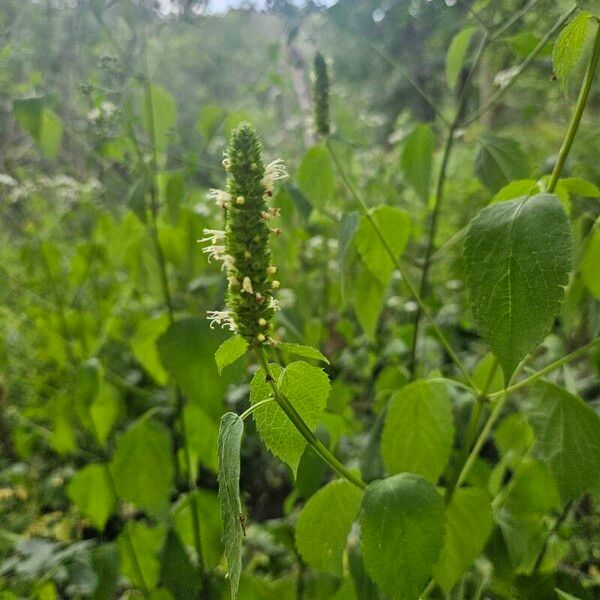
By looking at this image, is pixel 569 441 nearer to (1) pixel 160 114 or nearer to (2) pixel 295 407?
(2) pixel 295 407

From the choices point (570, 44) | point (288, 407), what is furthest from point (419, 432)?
point (570, 44)

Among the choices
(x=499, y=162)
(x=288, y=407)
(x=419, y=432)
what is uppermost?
(x=499, y=162)

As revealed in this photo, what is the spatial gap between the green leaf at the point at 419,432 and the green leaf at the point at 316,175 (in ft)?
1.23

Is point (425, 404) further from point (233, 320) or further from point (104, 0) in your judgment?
point (104, 0)

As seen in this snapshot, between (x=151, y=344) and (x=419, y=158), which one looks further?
(x=151, y=344)

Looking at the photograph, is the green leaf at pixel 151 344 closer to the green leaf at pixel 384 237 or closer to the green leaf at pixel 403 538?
the green leaf at pixel 384 237

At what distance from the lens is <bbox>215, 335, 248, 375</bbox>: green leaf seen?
59 centimetres

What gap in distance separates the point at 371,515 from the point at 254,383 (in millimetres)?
190

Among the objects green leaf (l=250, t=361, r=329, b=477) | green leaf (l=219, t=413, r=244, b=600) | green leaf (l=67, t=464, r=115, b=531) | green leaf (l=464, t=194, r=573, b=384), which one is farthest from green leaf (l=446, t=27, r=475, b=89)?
green leaf (l=67, t=464, r=115, b=531)

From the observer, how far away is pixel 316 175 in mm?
971

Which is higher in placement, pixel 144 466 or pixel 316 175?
pixel 316 175

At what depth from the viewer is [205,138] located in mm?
1266

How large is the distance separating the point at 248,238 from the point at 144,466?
2.34ft

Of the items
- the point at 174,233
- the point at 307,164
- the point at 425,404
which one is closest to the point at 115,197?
the point at 174,233
